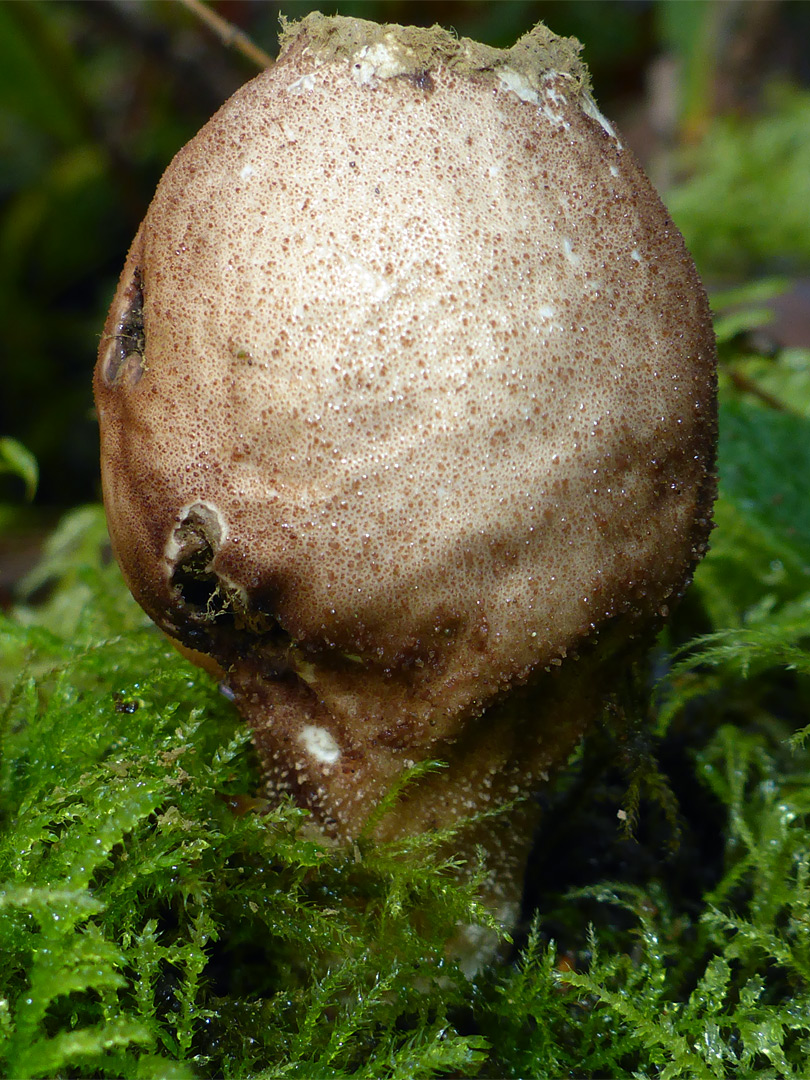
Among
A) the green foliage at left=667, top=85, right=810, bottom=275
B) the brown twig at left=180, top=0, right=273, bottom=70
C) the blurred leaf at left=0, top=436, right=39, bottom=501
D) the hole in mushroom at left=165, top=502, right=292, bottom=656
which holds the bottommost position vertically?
the blurred leaf at left=0, top=436, right=39, bottom=501

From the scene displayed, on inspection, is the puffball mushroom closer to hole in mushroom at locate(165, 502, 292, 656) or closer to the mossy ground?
hole in mushroom at locate(165, 502, 292, 656)

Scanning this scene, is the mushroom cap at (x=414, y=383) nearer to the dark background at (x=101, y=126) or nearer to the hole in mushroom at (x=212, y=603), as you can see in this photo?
the hole in mushroom at (x=212, y=603)

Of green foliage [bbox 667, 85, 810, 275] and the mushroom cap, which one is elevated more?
green foliage [bbox 667, 85, 810, 275]

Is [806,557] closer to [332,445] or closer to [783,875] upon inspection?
[783,875]

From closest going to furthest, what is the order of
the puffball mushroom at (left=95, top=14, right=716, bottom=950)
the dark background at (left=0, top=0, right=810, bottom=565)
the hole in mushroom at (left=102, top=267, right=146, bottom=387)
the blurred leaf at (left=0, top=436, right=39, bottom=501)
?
the puffball mushroom at (left=95, top=14, right=716, bottom=950) → the hole in mushroom at (left=102, top=267, right=146, bottom=387) → the blurred leaf at (left=0, top=436, right=39, bottom=501) → the dark background at (left=0, top=0, right=810, bottom=565)

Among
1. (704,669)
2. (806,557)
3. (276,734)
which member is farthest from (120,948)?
(806,557)

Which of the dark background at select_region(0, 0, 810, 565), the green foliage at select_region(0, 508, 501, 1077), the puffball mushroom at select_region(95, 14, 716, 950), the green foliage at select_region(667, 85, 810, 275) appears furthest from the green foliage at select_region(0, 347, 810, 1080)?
the green foliage at select_region(667, 85, 810, 275)

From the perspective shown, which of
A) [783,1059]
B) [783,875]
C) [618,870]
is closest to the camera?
[783,1059]
